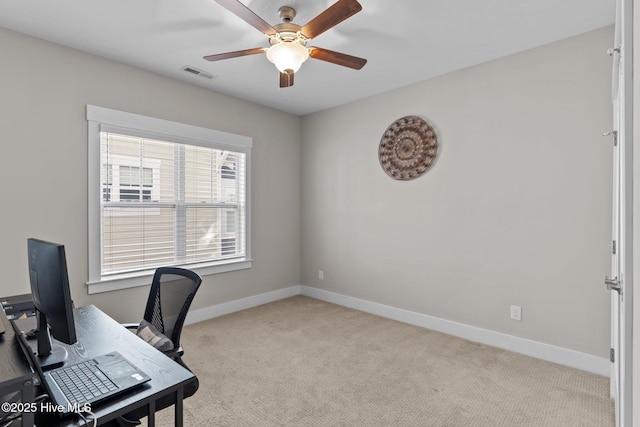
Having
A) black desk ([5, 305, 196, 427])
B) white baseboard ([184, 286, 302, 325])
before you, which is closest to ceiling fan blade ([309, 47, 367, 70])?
black desk ([5, 305, 196, 427])

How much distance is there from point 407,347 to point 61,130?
11.8ft

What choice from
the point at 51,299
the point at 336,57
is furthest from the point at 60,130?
the point at 336,57

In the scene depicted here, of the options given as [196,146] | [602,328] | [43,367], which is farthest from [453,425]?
[196,146]

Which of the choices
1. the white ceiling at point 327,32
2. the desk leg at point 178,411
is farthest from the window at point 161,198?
the desk leg at point 178,411

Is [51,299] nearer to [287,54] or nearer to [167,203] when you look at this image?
[287,54]

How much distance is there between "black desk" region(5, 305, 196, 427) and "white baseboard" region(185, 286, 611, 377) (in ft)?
6.80

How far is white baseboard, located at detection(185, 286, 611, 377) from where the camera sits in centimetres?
263

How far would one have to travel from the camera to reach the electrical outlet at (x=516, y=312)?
2929mm

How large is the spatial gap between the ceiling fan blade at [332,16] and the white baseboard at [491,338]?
294 cm

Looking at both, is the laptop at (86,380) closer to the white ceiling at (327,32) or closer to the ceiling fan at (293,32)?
the ceiling fan at (293,32)

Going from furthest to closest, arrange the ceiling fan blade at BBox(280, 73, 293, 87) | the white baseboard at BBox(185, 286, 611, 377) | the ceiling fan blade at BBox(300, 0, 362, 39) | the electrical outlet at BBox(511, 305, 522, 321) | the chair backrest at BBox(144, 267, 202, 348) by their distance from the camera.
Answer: the electrical outlet at BBox(511, 305, 522, 321) → the white baseboard at BBox(185, 286, 611, 377) → the ceiling fan blade at BBox(280, 73, 293, 87) → the chair backrest at BBox(144, 267, 202, 348) → the ceiling fan blade at BBox(300, 0, 362, 39)

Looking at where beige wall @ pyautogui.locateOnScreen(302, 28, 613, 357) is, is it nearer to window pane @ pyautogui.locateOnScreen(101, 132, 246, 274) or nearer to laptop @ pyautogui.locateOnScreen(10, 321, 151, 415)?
window pane @ pyautogui.locateOnScreen(101, 132, 246, 274)

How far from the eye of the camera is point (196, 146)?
3.73 meters

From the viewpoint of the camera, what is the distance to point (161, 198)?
347cm
